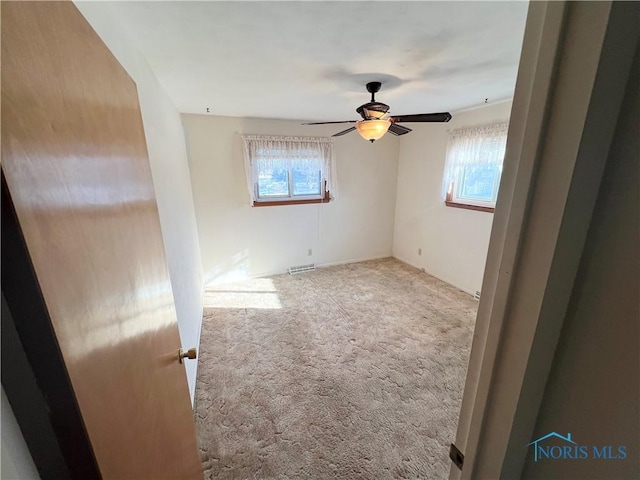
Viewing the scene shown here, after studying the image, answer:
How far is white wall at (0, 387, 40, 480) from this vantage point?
38 cm

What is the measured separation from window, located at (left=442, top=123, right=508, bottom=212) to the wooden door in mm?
3274

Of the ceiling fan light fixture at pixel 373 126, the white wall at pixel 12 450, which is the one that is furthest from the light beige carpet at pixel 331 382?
the ceiling fan light fixture at pixel 373 126

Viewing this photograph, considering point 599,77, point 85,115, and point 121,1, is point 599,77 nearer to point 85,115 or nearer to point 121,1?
point 85,115

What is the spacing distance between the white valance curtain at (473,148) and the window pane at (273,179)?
2.20 m

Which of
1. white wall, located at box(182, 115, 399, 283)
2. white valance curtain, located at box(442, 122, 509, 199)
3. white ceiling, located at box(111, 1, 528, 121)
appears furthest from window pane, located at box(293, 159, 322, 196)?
white valance curtain, located at box(442, 122, 509, 199)

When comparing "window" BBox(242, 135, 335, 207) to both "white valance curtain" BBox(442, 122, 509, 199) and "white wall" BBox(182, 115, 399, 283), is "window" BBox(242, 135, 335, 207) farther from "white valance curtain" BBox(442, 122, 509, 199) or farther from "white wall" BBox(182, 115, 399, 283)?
"white valance curtain" BBox(442, 122, 509, 199)

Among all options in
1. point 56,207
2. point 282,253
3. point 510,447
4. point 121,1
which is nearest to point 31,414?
point 56,207

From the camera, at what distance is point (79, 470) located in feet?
1.49

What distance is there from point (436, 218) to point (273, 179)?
2413 millimetres

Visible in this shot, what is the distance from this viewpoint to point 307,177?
3.98 meters

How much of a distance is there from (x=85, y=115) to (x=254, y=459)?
69.3 inches

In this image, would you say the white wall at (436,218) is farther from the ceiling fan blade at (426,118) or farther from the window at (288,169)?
the ceiling fan blade at (426,118)

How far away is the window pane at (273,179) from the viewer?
12.1 feet


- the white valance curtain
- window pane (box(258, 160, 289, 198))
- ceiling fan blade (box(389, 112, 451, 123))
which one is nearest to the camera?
ceiling fan blade (box(389, 112, 451, 123))
